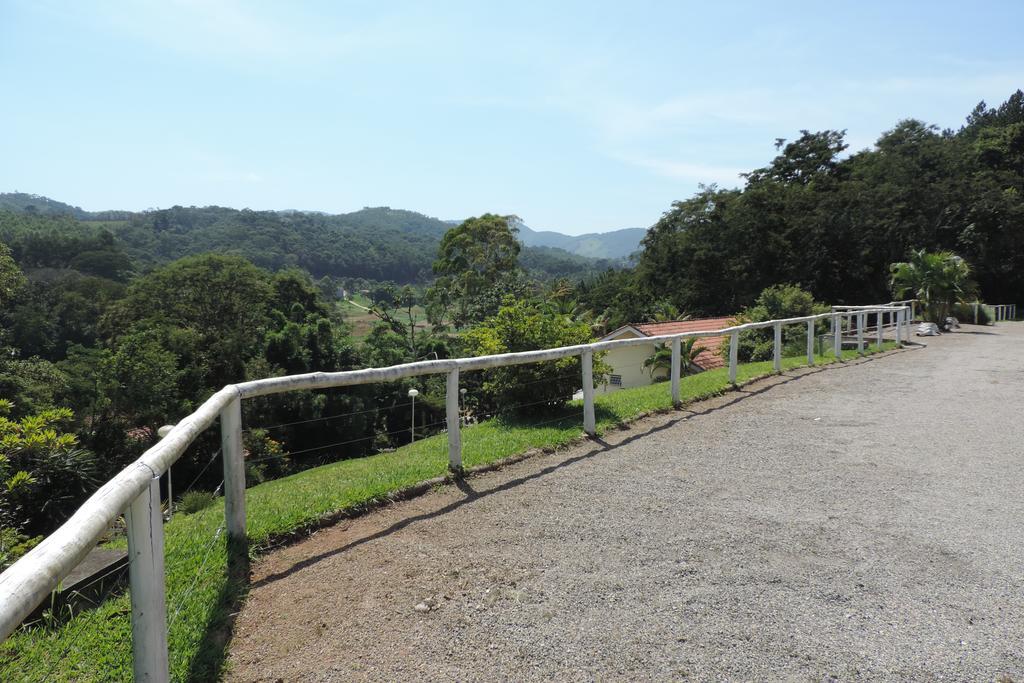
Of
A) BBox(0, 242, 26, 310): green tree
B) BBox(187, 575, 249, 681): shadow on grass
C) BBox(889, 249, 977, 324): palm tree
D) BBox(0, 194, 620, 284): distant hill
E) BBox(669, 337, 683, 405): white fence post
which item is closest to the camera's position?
BBox(187, 575, 249, 681): shadow on grass

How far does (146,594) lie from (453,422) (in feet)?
11.9

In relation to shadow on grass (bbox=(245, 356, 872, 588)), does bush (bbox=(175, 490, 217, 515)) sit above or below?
below

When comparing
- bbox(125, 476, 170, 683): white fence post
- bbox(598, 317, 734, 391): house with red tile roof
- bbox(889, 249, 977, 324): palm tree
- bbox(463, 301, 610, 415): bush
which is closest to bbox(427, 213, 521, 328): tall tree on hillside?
bbox(598, 317, 734, 391): house with red tile roof

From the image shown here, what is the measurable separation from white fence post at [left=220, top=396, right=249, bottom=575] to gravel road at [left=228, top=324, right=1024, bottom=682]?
A: 0.82 ft

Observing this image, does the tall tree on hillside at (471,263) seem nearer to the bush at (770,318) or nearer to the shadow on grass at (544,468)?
the bush at (770,318)

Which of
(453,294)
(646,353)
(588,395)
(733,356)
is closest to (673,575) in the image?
(588,395)

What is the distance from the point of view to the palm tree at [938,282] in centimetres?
2234

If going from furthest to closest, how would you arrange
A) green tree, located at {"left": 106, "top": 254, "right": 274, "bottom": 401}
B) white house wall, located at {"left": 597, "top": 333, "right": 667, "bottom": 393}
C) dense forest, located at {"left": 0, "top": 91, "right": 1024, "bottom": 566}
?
green tree, located at {"left": 106, "top": 254, "right": 274, "bottom": 401}, white house wall, located at {"left": 597, "top": 333, "right": 667, "bottom": 393}, dense forest, located at {"left": 0, "top": 91, "right": 1024, "bottom": 566}

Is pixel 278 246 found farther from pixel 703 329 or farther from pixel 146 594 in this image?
pixel 146 594

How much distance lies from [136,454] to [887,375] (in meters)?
26.2

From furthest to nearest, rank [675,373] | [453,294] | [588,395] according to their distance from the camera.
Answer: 1. [453,294]
2. [675,373]
3. [588,395]

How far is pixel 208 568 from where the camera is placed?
155 inches

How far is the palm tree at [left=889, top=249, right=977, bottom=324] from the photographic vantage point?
73.3 feet

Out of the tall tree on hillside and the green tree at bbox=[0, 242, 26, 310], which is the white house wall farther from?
the green tree at bbox=[0, 242, 26, 310]
